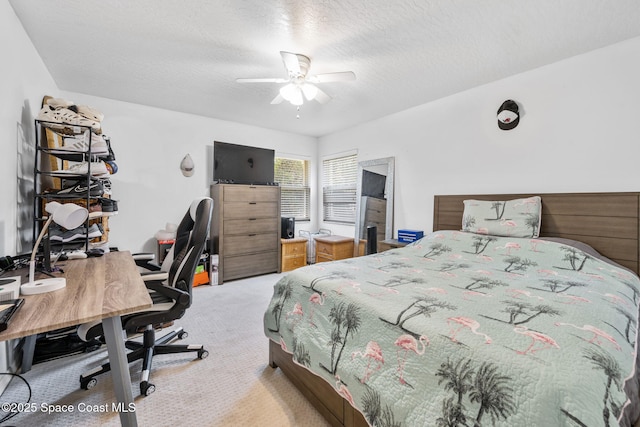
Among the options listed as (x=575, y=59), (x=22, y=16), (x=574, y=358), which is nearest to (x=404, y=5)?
(x=575, y=59)

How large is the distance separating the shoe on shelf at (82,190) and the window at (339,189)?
346 centimetres

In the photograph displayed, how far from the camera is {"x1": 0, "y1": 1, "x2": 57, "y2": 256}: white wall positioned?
1.71 metres

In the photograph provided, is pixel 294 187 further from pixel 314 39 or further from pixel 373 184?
pixel 314 39

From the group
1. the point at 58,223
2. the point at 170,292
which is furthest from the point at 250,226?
the point at 58,223

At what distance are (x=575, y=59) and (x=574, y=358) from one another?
109 inches

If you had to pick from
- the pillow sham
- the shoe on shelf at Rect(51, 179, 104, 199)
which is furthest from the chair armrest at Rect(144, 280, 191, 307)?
the pillow sham

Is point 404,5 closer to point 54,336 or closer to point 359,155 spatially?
point 359,155

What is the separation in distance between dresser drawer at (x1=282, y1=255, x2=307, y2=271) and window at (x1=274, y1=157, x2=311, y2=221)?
2.80 ft

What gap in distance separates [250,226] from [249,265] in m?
0.61

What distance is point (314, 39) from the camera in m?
2.12

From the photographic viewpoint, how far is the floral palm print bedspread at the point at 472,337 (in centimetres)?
81

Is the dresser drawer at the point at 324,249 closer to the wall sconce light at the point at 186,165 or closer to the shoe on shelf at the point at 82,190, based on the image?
the wall sconce light at the point at 186,165

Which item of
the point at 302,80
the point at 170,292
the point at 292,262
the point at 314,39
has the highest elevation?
the point at 314,39

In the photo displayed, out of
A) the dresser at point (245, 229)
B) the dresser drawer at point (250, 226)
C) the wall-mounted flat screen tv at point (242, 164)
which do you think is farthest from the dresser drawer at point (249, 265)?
the wall-mounted flat screen tv at point (242, 164)
